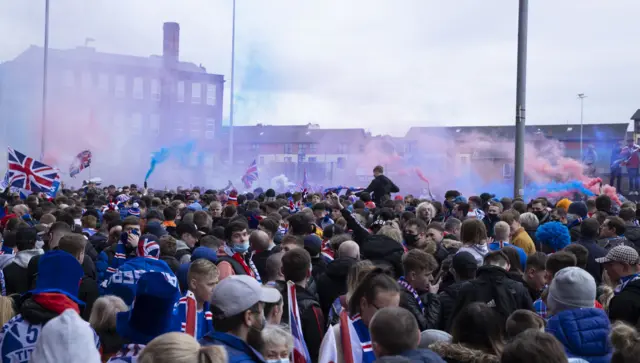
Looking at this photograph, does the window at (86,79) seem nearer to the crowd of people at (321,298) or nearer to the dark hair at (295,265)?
the crowd of people at (321,298)

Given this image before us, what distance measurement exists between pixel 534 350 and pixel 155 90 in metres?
62.0

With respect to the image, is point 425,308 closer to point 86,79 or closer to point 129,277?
point 129,277

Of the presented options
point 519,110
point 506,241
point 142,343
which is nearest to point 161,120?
point 519,110

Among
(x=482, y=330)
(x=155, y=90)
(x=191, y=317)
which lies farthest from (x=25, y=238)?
(x=155, y=90)

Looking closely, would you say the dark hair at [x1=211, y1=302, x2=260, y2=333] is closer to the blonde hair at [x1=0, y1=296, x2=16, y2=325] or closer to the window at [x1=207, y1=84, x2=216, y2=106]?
the blonde hair at [x1=0, y1=296, x2=16, y2=325]

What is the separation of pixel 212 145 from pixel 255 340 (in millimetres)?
60216

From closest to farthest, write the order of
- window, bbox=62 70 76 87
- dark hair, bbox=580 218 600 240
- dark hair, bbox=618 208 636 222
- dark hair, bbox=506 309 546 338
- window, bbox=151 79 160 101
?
1. dark hair, bbox=506 309 546 338
2. dark hair, bbox=580 218 600 240
3. dark hair, bbox=618 208 636 222
4. window, bbox=62 70 76 87
5. window, bbox=151 79 160 101

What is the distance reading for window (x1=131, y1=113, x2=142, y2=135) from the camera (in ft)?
193

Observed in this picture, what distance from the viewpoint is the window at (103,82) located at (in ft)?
189

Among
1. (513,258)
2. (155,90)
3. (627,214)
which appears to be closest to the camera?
(513,258)

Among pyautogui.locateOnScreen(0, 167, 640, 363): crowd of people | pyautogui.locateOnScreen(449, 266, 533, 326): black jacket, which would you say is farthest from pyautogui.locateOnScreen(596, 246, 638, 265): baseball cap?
pyautogui.locateOnScreen(449, 266, 533, 326): black jacket

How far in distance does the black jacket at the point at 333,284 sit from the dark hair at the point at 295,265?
45 cm

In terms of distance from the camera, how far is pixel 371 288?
495 cm

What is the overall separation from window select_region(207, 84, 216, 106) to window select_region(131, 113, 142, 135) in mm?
9254
